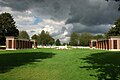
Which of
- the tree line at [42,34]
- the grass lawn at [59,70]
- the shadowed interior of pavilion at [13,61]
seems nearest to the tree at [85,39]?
the tree line at [42,34]

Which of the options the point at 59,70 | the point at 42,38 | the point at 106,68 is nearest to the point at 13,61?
the point at 59,70

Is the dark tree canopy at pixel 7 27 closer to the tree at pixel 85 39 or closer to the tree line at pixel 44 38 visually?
the tree line at pixel 44 38

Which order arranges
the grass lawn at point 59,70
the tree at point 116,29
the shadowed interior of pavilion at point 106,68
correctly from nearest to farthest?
1. the grass lawn at point 59,70
2. the shadowed interior of pavilion at point 106,68
3. the tree at point 116,29

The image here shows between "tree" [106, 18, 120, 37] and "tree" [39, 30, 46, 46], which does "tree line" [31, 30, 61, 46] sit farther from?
"tree" [106, 18, 120, 37]

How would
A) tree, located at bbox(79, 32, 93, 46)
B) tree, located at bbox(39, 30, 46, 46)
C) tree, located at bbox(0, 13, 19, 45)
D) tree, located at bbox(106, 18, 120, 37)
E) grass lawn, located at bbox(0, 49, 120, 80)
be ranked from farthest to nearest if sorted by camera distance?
1. tree, located at bbox(39, 30, 46, 46)
2. tree, located at bbox(79, 32, 93, 46)
3. tree, located at bbox(0, 13, 19, 45)
4. tree, located at bbox(106, 18, 120, 37)
5. grass lawn, located at bbox(0, 49, 120, 80)

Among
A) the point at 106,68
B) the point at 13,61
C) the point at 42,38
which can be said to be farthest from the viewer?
the point at 42,38

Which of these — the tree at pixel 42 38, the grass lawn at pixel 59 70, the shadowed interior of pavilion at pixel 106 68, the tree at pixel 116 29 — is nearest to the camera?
the grass lawn at pixel 59 70

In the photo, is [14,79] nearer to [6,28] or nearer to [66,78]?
[66,78]

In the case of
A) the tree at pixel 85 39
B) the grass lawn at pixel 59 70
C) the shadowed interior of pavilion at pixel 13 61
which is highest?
the tree at pixel 85 39

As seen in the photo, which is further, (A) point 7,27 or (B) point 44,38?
(B) point 44,38

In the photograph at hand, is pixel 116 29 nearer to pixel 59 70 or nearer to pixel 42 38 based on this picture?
pixel 42 38

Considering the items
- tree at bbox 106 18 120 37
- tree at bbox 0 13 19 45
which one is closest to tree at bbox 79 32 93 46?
tree at bbox 106 18 120 37

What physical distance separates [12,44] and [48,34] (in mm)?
73886

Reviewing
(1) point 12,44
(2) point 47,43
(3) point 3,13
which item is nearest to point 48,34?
(2) point 47,43
